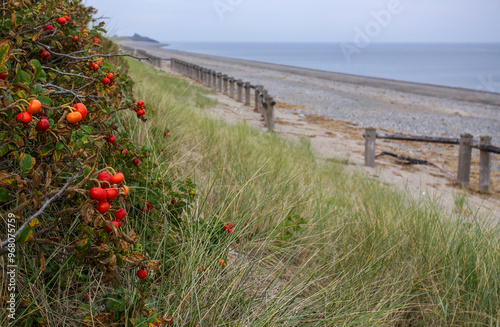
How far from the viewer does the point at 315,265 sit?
244 cm

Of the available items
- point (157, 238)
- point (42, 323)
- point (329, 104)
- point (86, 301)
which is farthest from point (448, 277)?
point (329, 104)

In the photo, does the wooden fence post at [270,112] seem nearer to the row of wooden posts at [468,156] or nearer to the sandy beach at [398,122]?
the sandy beach at [398,122]

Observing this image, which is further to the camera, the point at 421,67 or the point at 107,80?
the point at 421,67

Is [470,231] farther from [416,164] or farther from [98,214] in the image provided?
[416,164]

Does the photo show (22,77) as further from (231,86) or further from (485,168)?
(231,86)

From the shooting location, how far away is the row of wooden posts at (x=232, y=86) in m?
11.4

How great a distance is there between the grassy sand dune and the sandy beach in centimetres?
72

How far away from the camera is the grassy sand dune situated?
1816mm

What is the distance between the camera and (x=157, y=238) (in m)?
2.14

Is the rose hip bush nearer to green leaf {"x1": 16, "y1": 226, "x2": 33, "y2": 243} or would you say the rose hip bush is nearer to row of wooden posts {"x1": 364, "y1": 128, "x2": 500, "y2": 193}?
green leaf {"x1": 16, "y1": 226, "x2": 33, "y2": 243}

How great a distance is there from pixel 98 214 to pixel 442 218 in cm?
304

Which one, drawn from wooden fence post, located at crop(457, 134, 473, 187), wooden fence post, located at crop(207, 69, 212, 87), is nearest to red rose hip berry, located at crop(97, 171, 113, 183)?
wooden fence post, located at crop(457, 134, 473, 187)

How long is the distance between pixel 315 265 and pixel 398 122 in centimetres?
1625

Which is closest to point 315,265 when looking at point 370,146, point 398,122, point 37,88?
point 37,88
